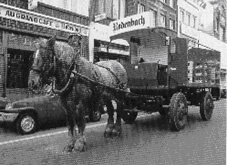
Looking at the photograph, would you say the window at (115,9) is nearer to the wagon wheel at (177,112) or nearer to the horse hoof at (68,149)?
the wagon wheel at (177,112)

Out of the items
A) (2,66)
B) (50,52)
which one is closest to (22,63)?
(2,66)

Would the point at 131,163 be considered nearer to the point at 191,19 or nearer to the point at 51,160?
the point at 51,160

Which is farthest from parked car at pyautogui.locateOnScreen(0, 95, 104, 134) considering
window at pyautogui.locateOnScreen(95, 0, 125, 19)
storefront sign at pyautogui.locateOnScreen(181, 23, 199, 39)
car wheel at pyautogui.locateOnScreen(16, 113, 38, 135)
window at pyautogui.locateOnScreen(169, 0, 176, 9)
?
window at pyautogui.locateOnScreen(169, 0, 176, 9)

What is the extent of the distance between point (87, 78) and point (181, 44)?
3.39 metres

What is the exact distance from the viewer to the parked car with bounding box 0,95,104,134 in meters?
6.66

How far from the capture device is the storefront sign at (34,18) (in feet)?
37.2

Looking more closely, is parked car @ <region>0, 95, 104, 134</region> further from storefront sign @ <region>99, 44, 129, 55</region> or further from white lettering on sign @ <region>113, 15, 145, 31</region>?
storefront sign @ <region>99, 44, 129, 55</region>

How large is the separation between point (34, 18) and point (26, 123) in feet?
23.2

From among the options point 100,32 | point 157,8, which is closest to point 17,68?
point 100,32

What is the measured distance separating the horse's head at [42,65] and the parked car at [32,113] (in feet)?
8.34

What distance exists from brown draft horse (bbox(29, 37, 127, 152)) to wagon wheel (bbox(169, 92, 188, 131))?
183cm

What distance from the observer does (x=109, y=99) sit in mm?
5676

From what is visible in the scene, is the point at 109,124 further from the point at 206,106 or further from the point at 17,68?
the point at 17,68

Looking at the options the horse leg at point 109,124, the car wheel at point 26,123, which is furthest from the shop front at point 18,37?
the horse leg at point 109,124
